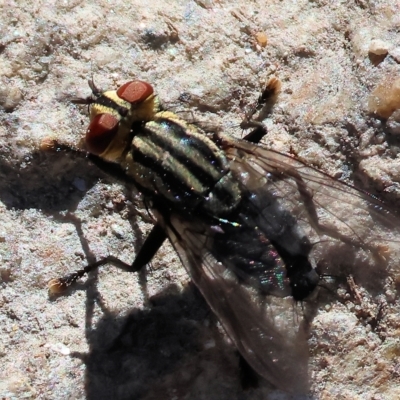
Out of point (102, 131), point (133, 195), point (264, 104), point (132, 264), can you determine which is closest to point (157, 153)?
point (102, 131)

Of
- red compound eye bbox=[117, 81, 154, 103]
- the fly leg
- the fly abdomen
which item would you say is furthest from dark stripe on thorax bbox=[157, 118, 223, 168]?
the fly leg

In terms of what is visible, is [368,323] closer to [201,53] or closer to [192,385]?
[192,385]

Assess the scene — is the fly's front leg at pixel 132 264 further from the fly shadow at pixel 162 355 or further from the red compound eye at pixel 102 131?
the red compound eye at pixel 102 131

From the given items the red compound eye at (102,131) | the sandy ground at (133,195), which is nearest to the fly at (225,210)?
the red compound eye at (102,131)

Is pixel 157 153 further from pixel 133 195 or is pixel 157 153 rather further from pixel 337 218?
pixel 337 218

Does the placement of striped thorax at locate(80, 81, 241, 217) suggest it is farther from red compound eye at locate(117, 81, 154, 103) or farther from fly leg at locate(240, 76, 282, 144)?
fly leg at locate(240, 76, 282, 144)

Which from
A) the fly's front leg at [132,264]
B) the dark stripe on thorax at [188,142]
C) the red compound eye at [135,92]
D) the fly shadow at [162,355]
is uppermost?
the red compound eye at [135,92]

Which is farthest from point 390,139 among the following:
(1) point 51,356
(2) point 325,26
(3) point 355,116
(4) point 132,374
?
(1) point 51,356
